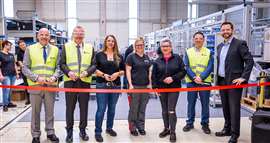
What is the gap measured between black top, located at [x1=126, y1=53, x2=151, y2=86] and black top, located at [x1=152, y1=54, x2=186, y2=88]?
0.11 m

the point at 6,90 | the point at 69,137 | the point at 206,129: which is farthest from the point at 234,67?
the point at 6,90

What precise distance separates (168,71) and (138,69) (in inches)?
16.3

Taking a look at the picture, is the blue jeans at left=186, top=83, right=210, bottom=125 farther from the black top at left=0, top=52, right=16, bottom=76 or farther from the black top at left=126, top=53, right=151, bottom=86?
the black top at left=0, top=52, right=16, bottom=76

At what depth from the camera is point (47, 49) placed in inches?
155

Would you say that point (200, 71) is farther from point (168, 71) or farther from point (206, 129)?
point (206, 129)

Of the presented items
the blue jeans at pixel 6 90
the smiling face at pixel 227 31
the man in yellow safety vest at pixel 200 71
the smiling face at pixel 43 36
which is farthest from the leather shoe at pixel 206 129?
the blue jeans at pixel 6 90

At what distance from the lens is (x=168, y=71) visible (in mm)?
4113

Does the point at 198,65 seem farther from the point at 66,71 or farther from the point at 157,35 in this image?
the point at 157,35

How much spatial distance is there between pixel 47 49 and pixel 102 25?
14471 millimetres

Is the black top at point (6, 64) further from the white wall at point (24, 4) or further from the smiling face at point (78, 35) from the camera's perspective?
the white wall at point (24, 4)

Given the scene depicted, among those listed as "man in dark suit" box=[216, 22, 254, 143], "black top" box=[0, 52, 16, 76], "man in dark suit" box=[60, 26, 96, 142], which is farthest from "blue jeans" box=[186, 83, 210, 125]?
"black top" box=[0, 52, 16, 76]

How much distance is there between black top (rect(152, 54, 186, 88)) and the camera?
4121mm

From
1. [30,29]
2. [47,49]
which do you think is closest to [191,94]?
[47,49]

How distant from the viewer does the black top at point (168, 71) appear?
4121 mm
